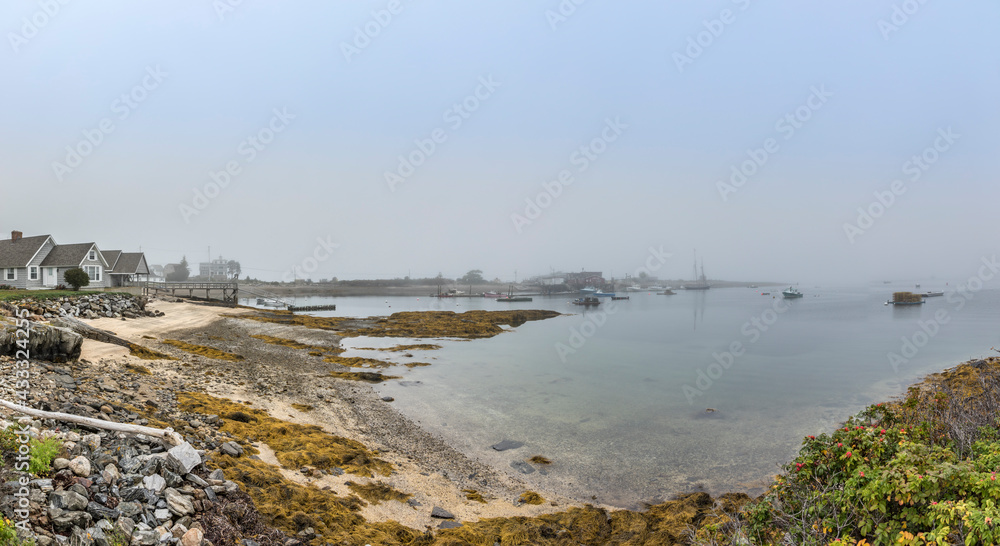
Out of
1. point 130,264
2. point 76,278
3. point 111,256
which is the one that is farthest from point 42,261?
point 111,256

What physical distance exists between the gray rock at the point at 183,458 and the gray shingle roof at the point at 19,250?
149 ft

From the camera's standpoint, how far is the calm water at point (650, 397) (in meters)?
12.2

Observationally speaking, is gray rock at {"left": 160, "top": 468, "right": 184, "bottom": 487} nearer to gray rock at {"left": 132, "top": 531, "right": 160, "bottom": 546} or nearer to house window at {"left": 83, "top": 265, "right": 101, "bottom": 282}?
gray rock at {"left": 132, "top": 531, "right": 160, "bottom": 546}

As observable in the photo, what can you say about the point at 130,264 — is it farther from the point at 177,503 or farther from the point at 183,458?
the point at 177,503

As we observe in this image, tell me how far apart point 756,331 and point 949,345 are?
16885 mm

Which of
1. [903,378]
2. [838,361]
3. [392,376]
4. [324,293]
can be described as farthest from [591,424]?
A: [324,293]

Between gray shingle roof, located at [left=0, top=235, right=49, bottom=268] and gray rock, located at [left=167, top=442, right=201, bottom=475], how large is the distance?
45355mm

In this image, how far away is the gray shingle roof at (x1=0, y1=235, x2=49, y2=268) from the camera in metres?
36.3

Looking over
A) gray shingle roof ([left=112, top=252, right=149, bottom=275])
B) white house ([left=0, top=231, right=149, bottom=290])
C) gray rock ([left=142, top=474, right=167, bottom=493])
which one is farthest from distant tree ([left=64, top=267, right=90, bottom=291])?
gray rock ([left=142, top=474, right=167, bottom=493])

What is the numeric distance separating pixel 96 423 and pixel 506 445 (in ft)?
32.4

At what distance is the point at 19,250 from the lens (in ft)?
123

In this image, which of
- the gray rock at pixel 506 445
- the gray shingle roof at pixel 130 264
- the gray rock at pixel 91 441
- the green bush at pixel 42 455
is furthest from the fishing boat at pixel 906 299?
the gray shingle roof at pixel 130 264

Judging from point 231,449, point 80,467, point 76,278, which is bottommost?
point 231,449

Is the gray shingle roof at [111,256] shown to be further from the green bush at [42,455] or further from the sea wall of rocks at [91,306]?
the green bush at [42,455]
